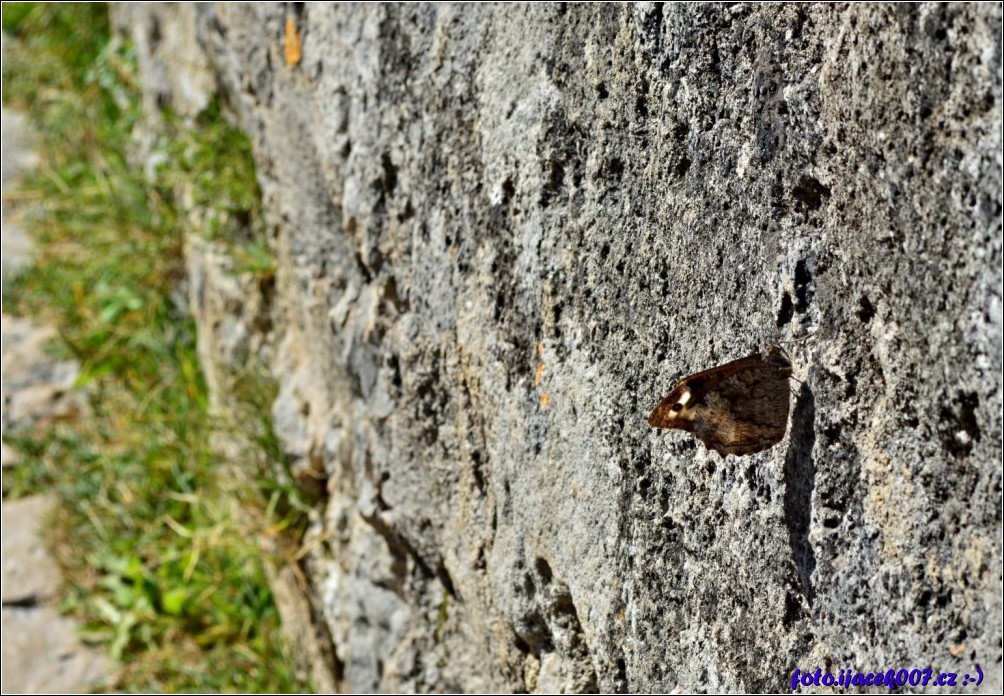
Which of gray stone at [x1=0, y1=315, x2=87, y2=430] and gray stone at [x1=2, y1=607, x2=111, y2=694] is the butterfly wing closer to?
gray stone at [x1=2, y1=607, x2=111, y2=694]

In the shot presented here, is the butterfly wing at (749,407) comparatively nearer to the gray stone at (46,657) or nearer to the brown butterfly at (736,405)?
the brown butterfly at (736,405)

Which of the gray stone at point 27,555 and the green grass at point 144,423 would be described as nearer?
the green grass at point 144,423

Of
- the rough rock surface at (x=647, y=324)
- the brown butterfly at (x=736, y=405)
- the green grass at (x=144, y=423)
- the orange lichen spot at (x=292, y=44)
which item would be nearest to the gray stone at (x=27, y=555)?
the green grass at (x=144, y=423)

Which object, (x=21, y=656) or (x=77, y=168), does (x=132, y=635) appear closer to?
(x=21, y=656)

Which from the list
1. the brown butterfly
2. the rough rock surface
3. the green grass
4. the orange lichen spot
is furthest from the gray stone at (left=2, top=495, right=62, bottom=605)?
the brown butterfly

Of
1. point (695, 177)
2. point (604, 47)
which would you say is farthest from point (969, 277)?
point (604, 47)

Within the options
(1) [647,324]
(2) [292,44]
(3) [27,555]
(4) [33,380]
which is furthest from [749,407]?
(4) [33,380]
